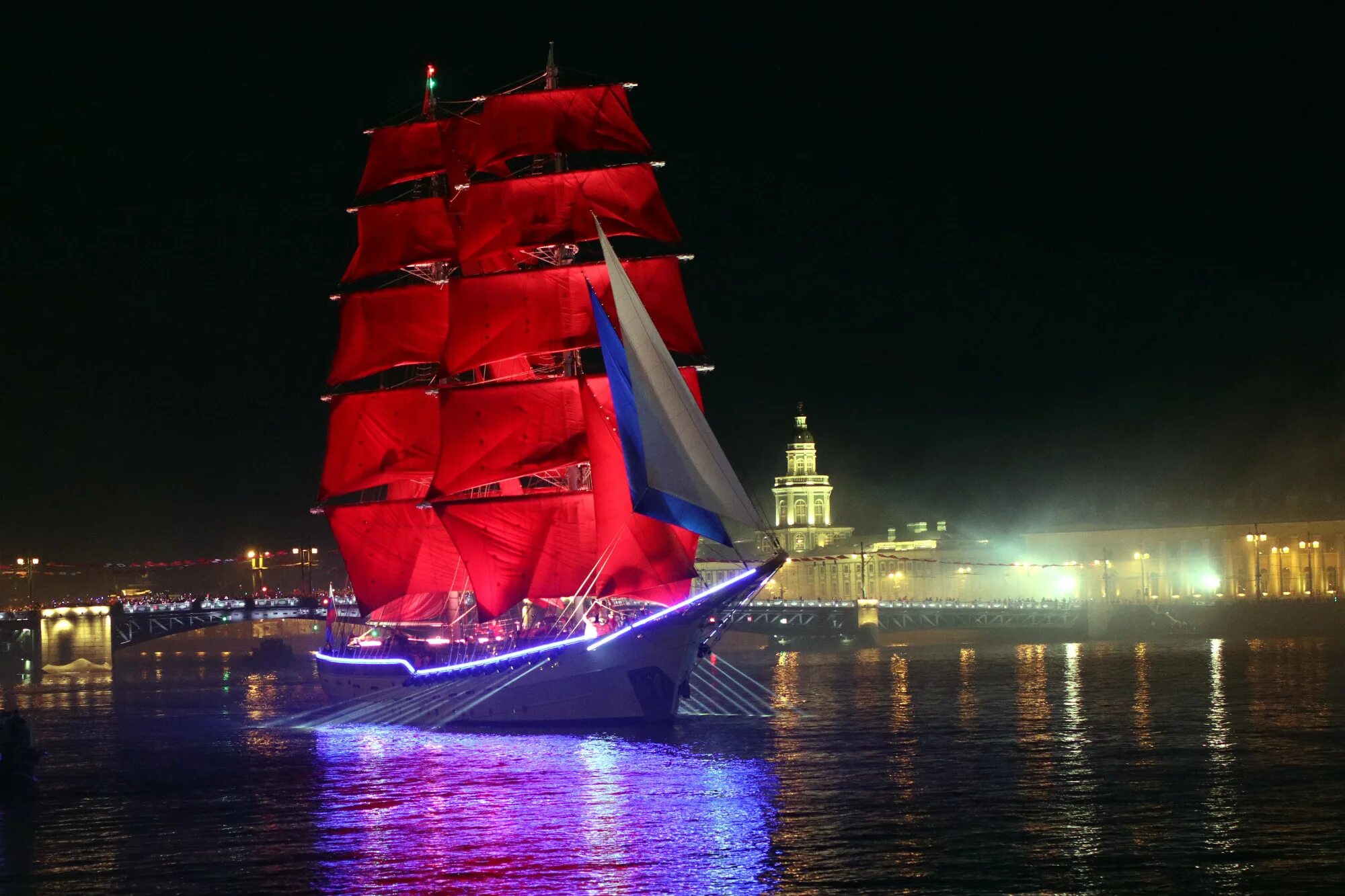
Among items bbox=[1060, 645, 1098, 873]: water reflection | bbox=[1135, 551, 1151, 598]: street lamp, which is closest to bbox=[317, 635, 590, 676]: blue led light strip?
bbox=[1060, 645, 1098, 873]: water reflection

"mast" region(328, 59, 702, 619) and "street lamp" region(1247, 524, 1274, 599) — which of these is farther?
"street lamp" region(1247, 524, 1274, 599)

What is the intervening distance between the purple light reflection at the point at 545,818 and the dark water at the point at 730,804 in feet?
0.36

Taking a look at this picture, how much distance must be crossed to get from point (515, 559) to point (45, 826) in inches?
1016

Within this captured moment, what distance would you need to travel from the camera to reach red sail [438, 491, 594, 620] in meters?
64.6

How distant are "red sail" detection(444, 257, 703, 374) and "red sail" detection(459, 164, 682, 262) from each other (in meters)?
1.29

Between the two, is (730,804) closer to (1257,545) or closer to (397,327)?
(397,327)

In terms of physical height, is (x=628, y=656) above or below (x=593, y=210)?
below

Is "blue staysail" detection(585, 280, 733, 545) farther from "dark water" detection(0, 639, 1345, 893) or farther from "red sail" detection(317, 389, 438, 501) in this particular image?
"red sail" detection(317, 389, 438, 501)

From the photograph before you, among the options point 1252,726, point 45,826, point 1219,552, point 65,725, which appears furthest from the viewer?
point 1219,552

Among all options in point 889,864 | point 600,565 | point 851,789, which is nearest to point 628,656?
point 600,565

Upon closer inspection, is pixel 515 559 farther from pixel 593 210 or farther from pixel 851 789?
pixel 851 789

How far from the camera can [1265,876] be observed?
32.7 m

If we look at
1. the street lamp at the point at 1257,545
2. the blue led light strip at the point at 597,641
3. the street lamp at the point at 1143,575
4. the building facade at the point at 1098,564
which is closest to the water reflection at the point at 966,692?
the blue led light strip at the point at 597,641

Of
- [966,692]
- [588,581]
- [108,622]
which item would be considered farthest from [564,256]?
[108,622]
